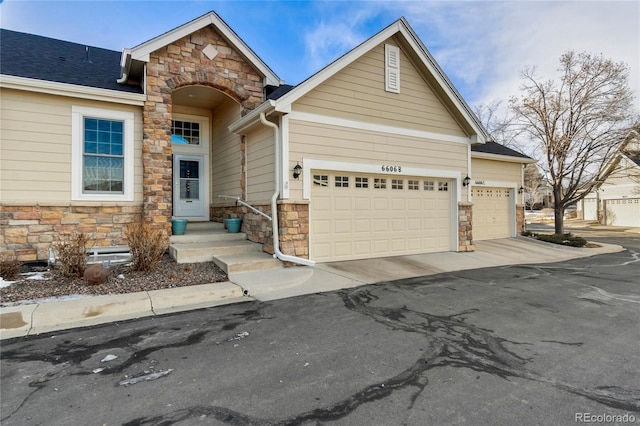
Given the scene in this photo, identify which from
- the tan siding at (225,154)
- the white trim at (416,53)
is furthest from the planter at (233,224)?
the white trim at (416,53)

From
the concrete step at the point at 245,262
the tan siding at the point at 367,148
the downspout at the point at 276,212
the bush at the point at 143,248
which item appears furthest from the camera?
the tan siding at the point at 367,148

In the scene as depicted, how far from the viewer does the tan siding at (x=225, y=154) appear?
9.70 metres

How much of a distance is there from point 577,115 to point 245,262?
14.9 m

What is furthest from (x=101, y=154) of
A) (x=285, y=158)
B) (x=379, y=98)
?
(x=379, y=98)

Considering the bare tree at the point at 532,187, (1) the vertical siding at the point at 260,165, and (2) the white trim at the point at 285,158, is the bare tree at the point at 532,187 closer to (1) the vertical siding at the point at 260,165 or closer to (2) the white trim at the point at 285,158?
(2) the white trim at the point at 285,158

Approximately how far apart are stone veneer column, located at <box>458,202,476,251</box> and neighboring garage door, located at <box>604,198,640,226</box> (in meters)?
21.8

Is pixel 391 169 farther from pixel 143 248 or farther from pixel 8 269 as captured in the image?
pixel 8 269

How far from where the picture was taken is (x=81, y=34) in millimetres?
13984

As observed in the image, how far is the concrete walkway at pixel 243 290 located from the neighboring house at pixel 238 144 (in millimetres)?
764

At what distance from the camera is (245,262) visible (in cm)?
702

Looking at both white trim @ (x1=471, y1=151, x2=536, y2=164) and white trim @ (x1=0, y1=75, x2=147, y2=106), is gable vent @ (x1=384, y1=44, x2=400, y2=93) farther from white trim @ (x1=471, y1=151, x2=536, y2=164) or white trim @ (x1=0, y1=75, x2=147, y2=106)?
white trim @ (x1=0, y1=75, x2=147, y2=106)

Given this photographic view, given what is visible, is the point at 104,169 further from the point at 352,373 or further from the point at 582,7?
the point at 582,7

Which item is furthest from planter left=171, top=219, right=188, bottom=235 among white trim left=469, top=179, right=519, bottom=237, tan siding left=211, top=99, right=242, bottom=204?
white trim left=469, top=179, right=519, bottom=237

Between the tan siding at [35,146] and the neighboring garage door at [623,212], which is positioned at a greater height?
the tan siding at [35,146]
